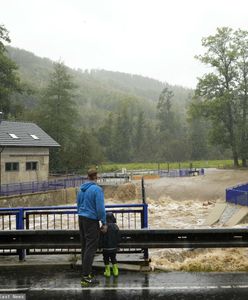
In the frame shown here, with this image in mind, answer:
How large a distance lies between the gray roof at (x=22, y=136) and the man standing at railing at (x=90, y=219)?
98.2ft

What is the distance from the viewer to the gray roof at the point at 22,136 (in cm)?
3766

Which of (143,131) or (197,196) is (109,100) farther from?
(197,196)

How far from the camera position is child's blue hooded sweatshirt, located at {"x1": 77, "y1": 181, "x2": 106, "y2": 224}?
733cm

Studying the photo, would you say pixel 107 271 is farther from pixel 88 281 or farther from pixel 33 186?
pixel 33 186

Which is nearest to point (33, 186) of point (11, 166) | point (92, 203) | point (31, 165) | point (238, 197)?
point (11, 166)

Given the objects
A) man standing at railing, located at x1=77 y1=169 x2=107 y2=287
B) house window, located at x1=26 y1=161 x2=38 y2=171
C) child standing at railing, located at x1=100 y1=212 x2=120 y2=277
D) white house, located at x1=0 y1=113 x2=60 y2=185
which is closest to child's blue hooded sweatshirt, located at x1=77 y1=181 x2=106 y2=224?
man standing at railing, located at x1=77 y1=169 x2=107 y2=287

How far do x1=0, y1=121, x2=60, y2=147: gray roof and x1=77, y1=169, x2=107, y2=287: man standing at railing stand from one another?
29921mm

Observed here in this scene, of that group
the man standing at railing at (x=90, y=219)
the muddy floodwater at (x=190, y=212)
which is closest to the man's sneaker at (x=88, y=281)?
the man standing at railing at (x=90, y=219)

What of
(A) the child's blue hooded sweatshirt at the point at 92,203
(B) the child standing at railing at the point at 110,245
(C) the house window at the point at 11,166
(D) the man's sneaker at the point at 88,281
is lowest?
(D) the man's sneaker at the point at 88,281

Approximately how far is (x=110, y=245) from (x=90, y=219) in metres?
0.74

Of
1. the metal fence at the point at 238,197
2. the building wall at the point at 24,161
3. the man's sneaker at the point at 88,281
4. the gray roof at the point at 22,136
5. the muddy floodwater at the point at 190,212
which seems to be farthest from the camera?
the gray roof at the point at 22,136

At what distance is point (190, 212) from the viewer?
2725 centimetres

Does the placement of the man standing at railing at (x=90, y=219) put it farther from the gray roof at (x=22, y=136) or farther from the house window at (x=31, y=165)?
the house window at (x=31, y=165)

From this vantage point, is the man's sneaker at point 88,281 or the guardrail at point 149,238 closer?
the man's sneaker at point 88,281
